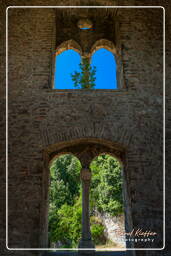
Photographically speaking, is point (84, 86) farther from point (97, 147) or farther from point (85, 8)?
point (85, 8)

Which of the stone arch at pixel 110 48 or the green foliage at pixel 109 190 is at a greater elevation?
the stone arch at pixel 110 48

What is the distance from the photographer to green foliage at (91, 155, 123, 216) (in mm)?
14070

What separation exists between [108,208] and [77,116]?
10560 mm

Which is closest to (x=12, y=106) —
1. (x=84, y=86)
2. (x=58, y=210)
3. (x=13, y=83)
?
(x=13, y=83)

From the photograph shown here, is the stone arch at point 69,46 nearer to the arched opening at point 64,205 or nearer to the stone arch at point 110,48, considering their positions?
the stone arch at point 110,48

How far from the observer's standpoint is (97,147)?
613 centimetres

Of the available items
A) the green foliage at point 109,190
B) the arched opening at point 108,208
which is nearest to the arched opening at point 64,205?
the arched opening at point 108,208

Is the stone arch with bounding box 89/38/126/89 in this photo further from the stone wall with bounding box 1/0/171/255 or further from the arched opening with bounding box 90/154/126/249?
the arched opening with bounding box 90/154/126/249

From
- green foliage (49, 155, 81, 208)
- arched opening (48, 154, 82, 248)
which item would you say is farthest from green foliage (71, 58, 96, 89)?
green foliage (49, 155, 81, 208)

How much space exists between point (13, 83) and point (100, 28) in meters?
3.25

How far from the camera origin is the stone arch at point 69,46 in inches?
264

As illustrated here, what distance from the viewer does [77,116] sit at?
515cm

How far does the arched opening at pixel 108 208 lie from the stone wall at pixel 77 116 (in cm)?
901

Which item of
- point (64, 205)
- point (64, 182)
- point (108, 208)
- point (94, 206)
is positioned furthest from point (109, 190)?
point (64, 182)
